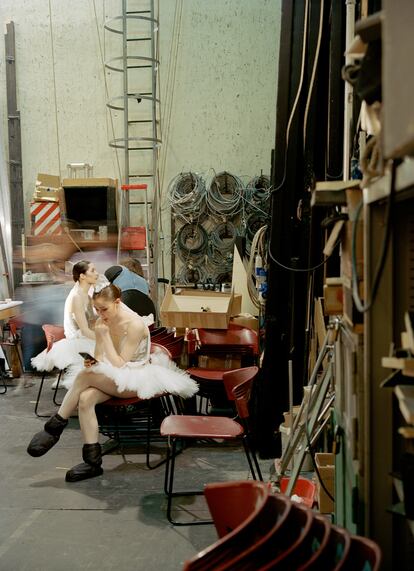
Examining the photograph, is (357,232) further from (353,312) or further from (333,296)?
(333,296)

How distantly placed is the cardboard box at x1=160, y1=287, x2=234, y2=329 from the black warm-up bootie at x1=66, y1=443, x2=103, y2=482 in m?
1.44

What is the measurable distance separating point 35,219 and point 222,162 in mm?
2583

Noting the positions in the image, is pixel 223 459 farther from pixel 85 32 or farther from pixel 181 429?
pixel 85 32

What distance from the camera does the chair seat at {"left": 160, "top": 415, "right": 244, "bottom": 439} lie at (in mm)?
4102

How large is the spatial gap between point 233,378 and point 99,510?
3.81ft

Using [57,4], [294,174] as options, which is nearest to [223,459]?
[294,174]

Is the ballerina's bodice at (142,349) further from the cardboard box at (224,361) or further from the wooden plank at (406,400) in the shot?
the wooden plank at (406,400)

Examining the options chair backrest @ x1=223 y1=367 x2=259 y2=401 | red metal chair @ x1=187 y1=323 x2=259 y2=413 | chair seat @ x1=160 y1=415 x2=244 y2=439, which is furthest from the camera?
red metal chair @ x1=187 y1=323 x2=259 y2=413

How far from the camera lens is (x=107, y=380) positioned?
16.5 feet

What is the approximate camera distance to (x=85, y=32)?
9445 millimetres

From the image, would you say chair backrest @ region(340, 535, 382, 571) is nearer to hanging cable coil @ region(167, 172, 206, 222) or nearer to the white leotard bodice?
the white leotard bodice

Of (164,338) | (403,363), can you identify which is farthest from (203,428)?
(403,363)

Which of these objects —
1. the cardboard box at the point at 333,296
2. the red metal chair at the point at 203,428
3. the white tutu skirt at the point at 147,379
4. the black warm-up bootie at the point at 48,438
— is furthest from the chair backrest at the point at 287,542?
the black warm-up bootie at the point at 48,438

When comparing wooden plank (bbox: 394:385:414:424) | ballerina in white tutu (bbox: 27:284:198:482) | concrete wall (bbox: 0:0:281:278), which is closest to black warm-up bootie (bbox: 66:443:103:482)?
ballerina in white tutu (bbox: 27:284:198:482)
